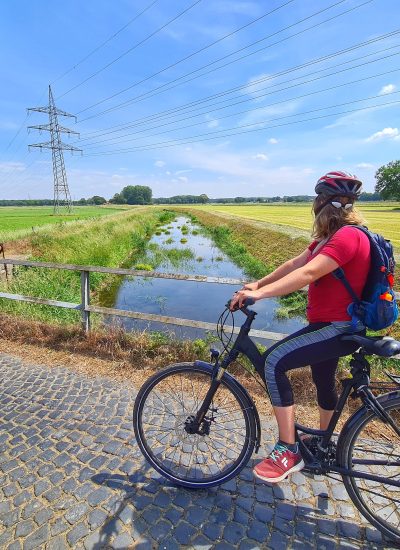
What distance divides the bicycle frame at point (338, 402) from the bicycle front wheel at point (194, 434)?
0.24 feet

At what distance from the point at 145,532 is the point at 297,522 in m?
1.07

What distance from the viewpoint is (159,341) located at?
4961mm

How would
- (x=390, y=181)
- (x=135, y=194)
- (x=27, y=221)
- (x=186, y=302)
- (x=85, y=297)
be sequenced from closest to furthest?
(x=85, y=297)
(x=186, y=302)
(x=27, y=221)
(x=390, y=181)
(x=135, y=194)

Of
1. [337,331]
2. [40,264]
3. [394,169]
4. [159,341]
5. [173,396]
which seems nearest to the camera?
[337,331]

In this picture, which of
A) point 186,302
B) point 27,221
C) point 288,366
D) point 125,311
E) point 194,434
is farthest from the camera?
point 27,221

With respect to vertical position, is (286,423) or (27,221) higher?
(286,423)

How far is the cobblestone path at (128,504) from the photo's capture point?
7.18 feet

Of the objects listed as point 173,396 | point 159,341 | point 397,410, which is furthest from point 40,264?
point 397,410

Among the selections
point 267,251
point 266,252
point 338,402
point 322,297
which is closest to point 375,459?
point 338,402

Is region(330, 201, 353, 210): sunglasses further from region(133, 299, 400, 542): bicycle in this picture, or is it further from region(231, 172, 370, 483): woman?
region(133, 299, 400, 542): bicycle

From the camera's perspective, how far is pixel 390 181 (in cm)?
7744

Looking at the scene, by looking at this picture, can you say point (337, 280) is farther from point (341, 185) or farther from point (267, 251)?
point (267, 251)

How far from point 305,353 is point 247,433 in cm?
86

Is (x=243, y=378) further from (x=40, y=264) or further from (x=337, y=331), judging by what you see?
(x=40, y=264)
